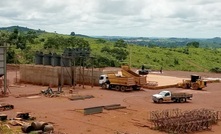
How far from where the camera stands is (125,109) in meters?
39.4

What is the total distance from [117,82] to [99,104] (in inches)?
431

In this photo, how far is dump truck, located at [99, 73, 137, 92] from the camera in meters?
51.8

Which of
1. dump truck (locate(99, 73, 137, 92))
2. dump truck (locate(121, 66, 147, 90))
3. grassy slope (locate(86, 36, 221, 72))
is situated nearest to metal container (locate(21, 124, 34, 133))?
dump truck (locate(99, 73, 137, 92))

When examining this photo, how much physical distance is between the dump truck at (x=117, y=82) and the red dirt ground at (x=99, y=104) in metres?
1.09

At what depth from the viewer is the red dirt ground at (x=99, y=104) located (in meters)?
30.8

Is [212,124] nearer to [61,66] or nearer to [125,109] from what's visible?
[125,109]

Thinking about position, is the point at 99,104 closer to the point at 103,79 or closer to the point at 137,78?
the point at 137,78

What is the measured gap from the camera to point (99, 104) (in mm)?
42219

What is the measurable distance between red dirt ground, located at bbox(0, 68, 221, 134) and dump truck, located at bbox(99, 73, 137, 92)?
3.58 feet

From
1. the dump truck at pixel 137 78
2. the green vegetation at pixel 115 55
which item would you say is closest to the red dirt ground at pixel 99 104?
the dump truck at pixel 137 78

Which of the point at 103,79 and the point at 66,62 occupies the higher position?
the point at 66,62

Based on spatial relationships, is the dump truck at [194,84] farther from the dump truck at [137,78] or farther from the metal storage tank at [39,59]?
the metal storage tank at [39,59]

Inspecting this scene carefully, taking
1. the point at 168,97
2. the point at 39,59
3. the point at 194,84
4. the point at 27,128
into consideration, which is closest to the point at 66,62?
the point at 39,59

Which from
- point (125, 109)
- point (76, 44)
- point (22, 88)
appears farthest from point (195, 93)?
point (76, 44)
